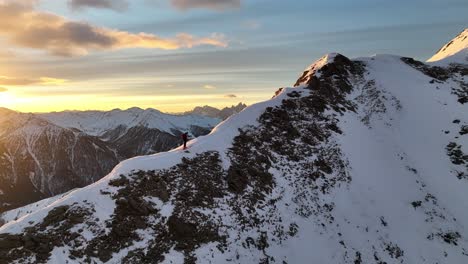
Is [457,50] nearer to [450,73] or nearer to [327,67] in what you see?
[450,73]

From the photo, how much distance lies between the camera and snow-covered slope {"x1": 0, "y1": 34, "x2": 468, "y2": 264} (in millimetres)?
27969

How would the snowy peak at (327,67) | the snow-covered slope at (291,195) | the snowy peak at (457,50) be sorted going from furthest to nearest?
1. the snowy peak at (457,50)
2. the snowy peak at (327,67)
3. the snow-covered slope at (291,195)

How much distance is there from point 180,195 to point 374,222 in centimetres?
1862

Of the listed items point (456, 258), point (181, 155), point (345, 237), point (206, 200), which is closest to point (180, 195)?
point (206, 200)

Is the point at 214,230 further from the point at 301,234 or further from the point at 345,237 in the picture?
the point at 345,237

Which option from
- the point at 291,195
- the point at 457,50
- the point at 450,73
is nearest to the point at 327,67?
the point at 450,73

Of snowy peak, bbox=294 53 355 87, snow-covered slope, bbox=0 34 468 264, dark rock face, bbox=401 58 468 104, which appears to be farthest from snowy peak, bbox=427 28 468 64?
snowy peak, bbox=294 53 355 87

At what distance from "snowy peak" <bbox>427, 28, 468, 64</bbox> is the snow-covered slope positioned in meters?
17.6

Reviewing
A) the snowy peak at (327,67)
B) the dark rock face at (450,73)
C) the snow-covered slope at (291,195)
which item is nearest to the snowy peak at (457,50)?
the dark rock face at (450,73)

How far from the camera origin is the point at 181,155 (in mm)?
37219

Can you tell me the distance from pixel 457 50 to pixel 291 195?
64.3 metres

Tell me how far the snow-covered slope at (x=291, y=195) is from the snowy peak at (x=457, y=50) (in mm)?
17594

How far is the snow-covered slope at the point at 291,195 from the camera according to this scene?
27969mm

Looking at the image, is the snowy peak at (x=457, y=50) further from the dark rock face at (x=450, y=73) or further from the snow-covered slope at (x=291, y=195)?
the snow-covered slope at (x=291, y=195)
